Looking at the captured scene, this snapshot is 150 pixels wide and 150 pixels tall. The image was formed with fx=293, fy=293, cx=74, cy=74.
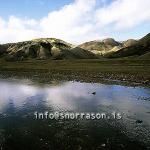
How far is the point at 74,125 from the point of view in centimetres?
1862

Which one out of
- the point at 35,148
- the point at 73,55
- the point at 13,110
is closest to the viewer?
the point at 35,148

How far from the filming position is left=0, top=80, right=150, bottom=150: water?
50.0 feet

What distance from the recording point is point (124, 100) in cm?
2766

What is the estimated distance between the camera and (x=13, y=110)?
75.4 ft

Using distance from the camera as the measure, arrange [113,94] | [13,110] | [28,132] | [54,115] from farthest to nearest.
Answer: [113,94] < [13,110] < [54,115] < [28,132]

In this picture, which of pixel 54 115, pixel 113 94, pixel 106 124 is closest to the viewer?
pixel 106 124

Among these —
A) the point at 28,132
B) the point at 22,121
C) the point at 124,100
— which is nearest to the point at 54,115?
the point at 22,121

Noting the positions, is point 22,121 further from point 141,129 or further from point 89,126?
point 141,129

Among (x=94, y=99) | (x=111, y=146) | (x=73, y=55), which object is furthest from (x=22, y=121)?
(x=73, y=55)

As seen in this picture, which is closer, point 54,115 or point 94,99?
point 54,115

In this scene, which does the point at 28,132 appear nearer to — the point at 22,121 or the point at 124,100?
the point at 22,121

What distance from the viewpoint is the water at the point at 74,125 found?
15247 millimetres

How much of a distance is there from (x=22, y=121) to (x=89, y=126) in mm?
4648

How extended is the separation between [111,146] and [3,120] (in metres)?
8.50
